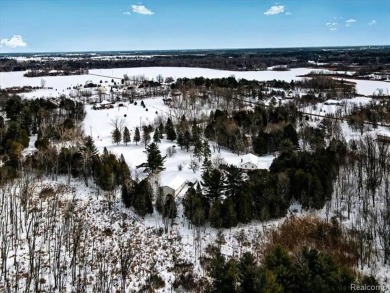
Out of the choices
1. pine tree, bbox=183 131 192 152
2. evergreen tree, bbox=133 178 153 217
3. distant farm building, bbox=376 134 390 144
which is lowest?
evergreen tree, bbox=133 178 153 217

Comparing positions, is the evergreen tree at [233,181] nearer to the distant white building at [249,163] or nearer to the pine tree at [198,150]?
the distant white building at [249,163]

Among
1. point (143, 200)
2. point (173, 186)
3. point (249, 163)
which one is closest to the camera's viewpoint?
point (143, 200)

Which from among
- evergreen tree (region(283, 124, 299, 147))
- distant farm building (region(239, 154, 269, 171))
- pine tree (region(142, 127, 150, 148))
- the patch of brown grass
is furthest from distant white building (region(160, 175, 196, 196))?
evergreen tree (region(283, 124, 299, 147))

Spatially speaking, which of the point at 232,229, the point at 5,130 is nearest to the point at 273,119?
the point at 232,229

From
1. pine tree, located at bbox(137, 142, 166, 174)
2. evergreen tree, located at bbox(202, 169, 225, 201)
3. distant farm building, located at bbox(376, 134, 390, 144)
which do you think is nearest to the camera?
evergreen tree, located at bbox(202, 169, 225, 201)

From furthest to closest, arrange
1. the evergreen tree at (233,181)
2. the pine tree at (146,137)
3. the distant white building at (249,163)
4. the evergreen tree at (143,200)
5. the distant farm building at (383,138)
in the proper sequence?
the pine tree at (146,137)
the distant farm building at (383,138)
the distant white building at (249,163)
the evergreen tree at (233,181)
the evergreen tree at (143,200)

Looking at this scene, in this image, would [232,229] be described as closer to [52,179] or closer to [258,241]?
[258,241]

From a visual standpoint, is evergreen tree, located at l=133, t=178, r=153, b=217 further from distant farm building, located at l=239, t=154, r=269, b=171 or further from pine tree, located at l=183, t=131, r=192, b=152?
pine tree, located at l=183, t=131, r=192, b=152

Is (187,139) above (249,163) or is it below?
above

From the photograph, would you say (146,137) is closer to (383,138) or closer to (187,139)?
(187,139)

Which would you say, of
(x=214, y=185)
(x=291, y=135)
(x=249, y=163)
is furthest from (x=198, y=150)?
(x=291, y=135)

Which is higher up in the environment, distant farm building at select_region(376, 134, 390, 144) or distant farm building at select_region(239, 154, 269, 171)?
distant farm building at select_region(376, 134, 390, 144)

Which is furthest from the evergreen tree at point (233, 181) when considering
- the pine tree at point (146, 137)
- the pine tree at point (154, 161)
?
the pine tree at point (146, 137)
